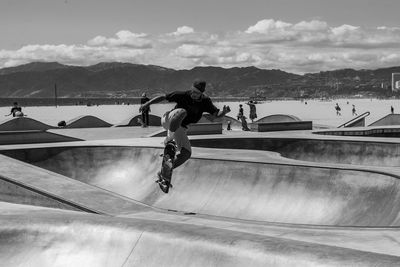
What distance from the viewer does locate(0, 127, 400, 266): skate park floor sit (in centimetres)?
470

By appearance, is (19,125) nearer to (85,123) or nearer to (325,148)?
(85,123)

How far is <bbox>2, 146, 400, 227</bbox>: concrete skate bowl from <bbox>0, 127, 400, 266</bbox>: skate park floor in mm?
23

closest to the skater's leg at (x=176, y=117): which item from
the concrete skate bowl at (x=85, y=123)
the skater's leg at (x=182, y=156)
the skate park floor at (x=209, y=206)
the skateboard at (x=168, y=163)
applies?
the skateboard at (x=168, y=163)

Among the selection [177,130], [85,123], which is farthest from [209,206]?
[85,123]

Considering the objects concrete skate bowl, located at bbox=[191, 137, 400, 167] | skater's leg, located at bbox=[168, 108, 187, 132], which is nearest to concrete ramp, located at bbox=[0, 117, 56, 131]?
concrete skate bowl, located at bbox=[191, 137, 400, 167]

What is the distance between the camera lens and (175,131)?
8.30 meters

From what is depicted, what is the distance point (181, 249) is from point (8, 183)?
5.92 meters

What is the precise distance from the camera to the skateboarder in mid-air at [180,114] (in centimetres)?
798

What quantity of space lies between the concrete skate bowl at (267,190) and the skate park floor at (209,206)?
0.02 meters

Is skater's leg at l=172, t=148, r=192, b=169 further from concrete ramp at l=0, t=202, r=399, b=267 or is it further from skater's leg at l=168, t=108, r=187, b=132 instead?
concrete ramp at l=0, t=202, r=399, b=267

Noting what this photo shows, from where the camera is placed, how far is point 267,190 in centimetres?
1086

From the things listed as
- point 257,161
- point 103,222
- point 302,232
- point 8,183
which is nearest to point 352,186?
point 257,161

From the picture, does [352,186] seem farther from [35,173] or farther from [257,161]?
[35,173]

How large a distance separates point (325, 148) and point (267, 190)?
7.18 m
